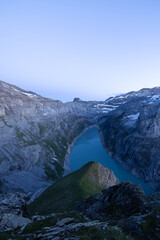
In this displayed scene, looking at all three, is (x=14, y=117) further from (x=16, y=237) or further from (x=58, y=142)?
(x=16, y=237)

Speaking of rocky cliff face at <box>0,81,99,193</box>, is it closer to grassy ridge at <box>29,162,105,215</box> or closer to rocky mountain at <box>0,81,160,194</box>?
rocky mountain at <box>0,81,160,194</box>

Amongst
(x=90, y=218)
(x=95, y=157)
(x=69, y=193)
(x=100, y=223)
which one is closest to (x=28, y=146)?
(x=95, y=157)

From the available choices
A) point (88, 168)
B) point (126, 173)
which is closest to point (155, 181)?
point (126, 173)

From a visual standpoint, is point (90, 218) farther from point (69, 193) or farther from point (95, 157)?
point (95, 157)

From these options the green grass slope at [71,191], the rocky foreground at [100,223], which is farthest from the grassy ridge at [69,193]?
the rocky foreground at [100,223]

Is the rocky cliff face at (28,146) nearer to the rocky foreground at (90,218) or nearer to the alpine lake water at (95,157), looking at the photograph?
the alpine lake water at (95,157)

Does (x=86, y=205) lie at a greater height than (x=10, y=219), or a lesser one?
lesser
